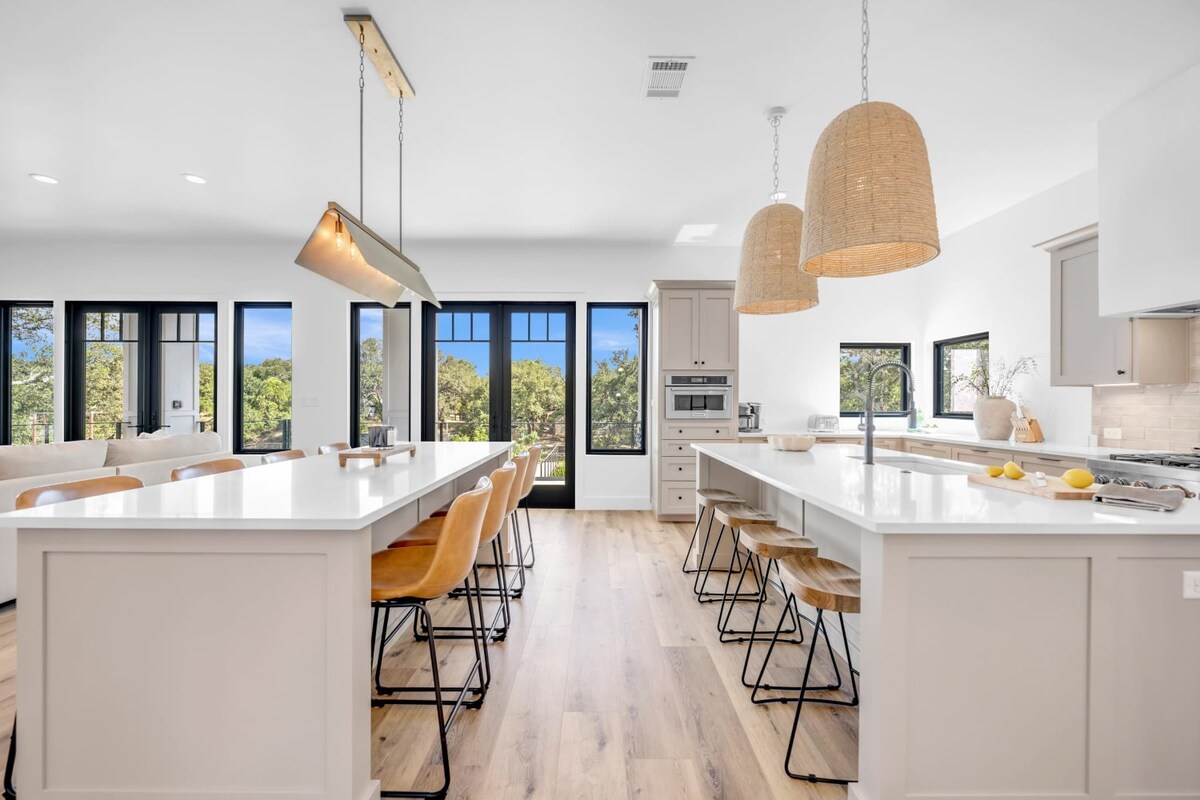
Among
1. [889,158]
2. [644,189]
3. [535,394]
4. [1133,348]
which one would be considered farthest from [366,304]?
[1133,348]

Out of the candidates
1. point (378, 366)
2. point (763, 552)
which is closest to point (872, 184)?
point (763, 552)

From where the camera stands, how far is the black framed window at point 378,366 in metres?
6.00

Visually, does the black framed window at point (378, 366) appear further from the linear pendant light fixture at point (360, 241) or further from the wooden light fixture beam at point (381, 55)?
the wooden light fixture beam at point (381, 55)

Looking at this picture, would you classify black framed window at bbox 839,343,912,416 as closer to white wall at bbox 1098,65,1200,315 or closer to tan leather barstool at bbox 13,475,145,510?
white wall at bbox 1098,65,1200,315

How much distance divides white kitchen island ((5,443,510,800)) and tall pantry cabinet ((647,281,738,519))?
13.6 feet

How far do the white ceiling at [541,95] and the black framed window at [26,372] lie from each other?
181 cm

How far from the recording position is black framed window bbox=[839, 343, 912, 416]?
6125mm

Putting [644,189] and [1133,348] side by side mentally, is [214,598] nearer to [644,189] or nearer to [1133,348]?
[644,189]

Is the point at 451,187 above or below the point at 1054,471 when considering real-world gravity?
above

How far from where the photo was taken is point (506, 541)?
3830mm

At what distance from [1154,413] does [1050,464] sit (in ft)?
2.35

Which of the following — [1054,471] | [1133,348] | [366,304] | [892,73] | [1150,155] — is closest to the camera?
[892,73]

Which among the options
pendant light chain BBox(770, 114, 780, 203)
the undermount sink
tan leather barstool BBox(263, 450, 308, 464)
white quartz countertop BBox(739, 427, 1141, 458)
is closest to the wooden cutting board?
the undermount sink

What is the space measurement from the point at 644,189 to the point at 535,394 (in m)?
2.53
